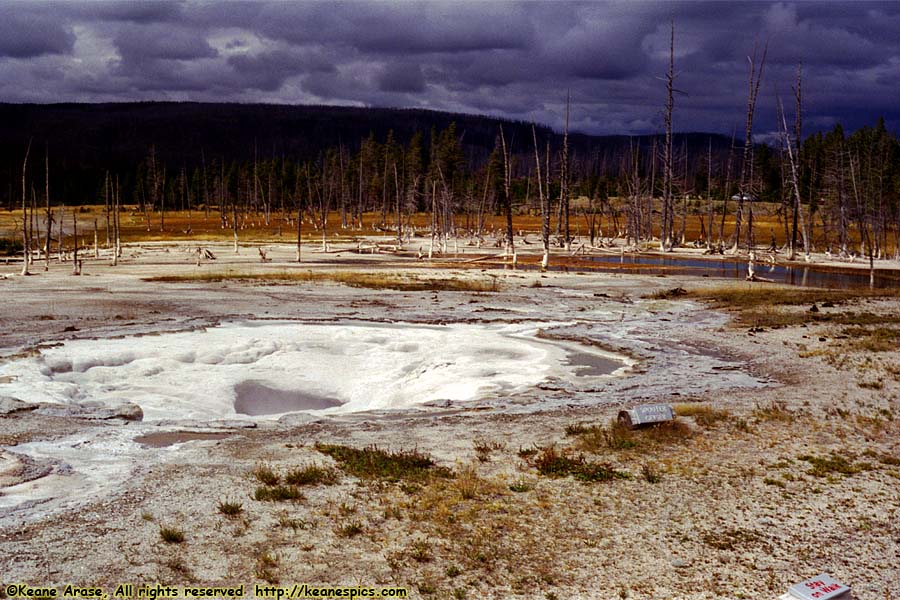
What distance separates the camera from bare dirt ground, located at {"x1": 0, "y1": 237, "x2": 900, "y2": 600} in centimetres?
847

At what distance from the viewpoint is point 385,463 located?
12.0 m

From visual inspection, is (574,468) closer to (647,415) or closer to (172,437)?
(647,415)

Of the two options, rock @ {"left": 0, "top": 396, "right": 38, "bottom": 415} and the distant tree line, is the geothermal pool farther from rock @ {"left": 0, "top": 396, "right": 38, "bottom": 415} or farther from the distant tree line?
the distant tree line

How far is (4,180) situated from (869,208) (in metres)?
161

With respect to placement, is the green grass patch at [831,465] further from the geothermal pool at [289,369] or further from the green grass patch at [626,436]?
the geothermal pool at [289,369]

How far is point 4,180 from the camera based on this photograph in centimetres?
16450

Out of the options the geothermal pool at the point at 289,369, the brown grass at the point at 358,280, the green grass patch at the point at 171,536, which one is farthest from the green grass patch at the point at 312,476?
the brown grass at the point at 358,280

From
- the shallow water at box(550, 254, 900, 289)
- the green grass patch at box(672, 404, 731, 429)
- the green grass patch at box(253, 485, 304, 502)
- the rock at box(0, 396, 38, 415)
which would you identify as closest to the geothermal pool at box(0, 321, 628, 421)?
the rock at box(0, 396, 38, 415)

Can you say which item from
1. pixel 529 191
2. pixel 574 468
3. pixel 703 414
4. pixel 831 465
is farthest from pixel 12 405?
pixel 529 191

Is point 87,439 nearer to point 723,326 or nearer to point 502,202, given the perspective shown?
point 723,326

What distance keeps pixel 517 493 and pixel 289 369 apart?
1211cm

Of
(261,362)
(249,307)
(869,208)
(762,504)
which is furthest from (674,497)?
(869,208)

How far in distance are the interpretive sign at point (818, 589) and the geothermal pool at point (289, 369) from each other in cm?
1086

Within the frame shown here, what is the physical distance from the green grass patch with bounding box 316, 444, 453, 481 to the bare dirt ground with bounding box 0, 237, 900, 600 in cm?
10
